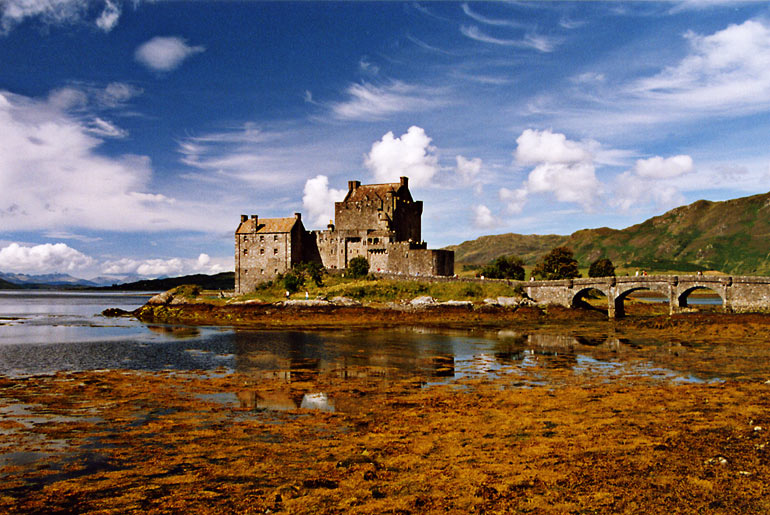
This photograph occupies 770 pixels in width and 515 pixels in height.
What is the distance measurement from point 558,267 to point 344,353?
219 ft

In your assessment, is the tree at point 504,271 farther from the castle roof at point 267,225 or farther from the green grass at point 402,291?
the castle roof at point 267,225

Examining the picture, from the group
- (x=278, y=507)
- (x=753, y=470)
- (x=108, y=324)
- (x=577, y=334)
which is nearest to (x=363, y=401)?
(x=278, y=507)

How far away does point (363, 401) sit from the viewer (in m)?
19.8

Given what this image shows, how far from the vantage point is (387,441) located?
14.5 metres

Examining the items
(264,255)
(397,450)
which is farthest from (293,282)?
(397,450)

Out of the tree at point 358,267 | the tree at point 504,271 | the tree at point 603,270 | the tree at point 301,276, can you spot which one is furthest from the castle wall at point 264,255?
the tree at point 603,270

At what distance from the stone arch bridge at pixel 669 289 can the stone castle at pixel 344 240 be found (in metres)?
18.2

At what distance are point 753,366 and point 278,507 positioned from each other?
27809 mm

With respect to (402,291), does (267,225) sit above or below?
above

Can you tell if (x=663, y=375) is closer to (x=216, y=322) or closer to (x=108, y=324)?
(x=216, y=322)

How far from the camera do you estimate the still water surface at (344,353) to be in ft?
88.9

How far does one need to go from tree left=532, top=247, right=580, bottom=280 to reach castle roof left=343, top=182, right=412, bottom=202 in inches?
1086

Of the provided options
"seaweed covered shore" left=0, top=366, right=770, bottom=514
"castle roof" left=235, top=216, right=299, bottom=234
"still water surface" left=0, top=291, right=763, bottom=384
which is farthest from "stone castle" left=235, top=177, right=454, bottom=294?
"seaweed covered shore" left=0, top=366, right=770, bottom=514

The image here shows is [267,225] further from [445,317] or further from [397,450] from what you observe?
[397,450]
